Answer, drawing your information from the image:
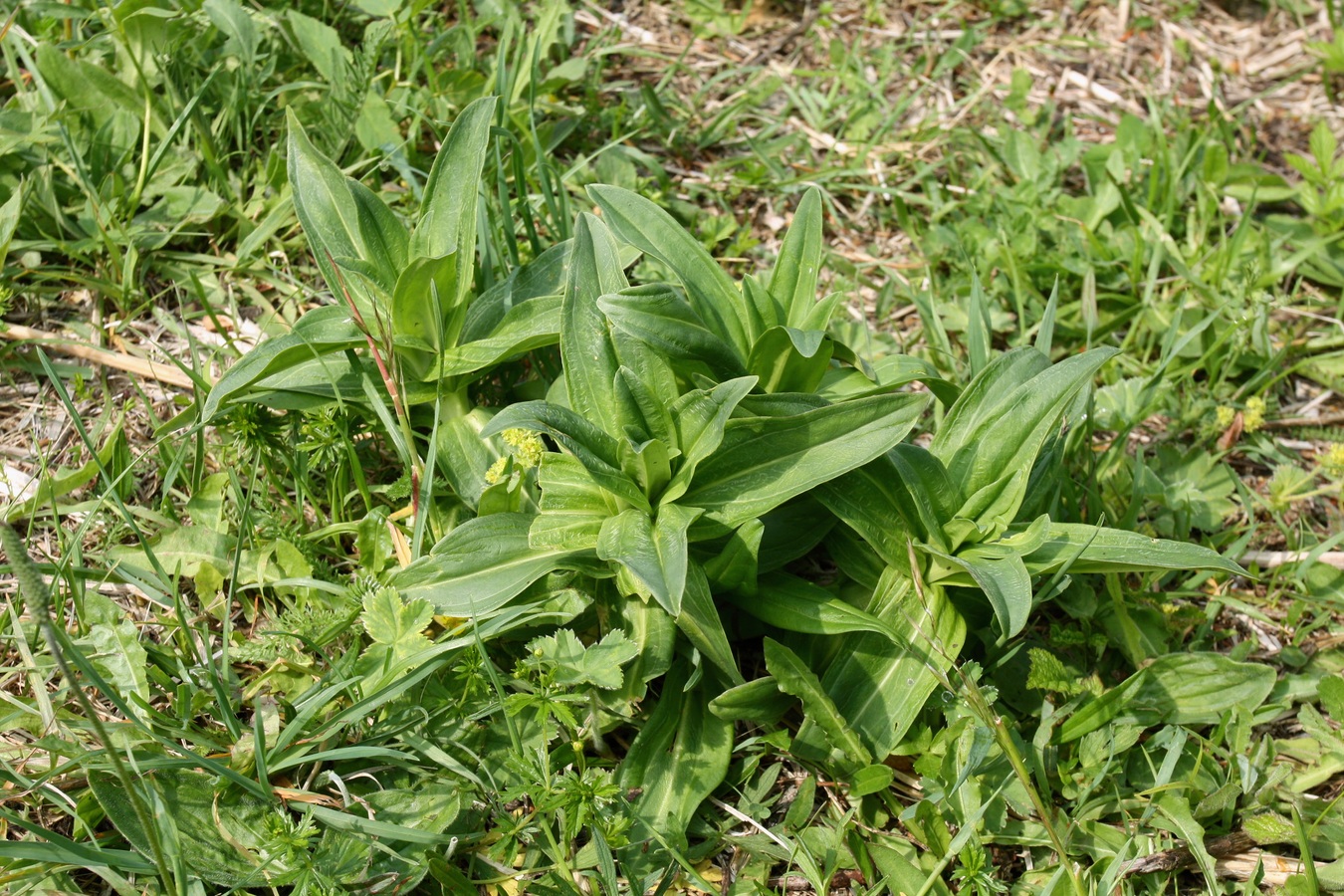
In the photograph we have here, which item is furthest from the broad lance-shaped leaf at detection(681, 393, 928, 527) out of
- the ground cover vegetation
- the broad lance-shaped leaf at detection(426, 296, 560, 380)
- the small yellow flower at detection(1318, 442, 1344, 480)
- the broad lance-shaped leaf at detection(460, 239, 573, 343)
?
the small yellow flower at detection(1318, 442, 1344, 480)

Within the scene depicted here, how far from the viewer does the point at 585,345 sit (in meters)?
2.29

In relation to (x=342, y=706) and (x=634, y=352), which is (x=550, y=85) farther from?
(x=342, y=706)

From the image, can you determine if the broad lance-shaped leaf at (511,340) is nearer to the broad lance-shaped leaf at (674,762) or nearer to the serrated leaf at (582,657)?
the serrated leaf at (582,657)

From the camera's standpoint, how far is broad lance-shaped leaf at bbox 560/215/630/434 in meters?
2.28

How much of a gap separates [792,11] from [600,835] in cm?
358

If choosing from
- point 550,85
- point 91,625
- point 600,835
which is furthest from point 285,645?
point 550,85

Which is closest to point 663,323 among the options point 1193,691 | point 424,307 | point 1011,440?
point 424,307

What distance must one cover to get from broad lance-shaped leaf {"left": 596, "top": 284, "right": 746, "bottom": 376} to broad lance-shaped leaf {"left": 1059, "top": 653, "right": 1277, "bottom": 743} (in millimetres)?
1210

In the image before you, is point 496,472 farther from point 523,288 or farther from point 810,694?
point 810,694

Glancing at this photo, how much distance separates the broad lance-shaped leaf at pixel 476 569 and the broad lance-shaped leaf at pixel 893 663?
69cm

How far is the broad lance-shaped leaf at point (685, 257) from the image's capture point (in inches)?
97.7

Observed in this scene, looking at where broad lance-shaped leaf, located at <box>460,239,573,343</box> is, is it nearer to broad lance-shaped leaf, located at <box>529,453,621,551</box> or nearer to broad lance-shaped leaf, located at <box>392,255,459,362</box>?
broad lance-shaped leaf, located at <box>392,255,459,362</box>

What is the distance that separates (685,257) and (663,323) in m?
0.38

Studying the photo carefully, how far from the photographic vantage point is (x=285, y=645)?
2.41 m
